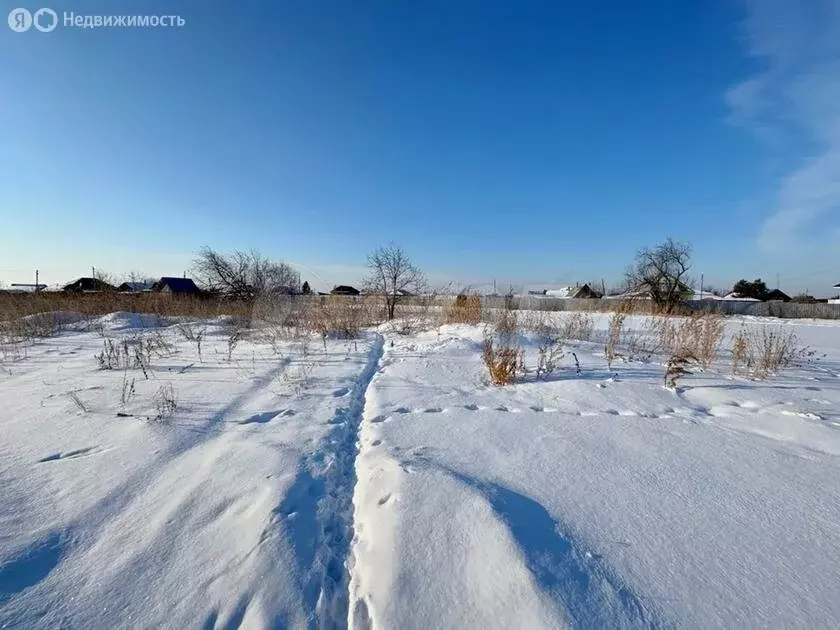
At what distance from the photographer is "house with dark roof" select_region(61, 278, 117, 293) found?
62.9 feet

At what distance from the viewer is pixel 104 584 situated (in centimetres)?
145

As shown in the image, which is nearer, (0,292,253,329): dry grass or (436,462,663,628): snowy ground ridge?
(436,462,663,628): snowy ground ridge

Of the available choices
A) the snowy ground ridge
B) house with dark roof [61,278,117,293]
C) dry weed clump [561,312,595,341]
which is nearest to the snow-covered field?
the snowy ground ridge

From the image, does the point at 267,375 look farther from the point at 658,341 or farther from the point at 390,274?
the point at 390,274

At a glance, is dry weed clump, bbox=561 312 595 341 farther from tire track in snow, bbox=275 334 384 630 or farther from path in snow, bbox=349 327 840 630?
tire track in snow, bbox=275 334 384 630

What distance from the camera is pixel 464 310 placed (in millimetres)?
9375

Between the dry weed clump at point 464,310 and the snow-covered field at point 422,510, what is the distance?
5.27 metres

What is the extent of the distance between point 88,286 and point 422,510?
1554 inches

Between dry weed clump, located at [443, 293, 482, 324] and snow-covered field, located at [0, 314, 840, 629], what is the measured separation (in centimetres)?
527

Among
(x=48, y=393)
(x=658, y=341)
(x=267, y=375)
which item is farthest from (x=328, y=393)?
(x=658, y=341)

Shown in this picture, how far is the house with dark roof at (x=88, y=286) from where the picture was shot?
1916cm

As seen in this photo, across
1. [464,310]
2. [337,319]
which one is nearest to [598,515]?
[464,310]

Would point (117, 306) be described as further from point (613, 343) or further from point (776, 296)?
point (776, 296)

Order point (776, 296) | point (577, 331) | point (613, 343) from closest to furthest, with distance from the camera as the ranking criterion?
point (613, 343) → point (577, 331) → point (776, 296)
